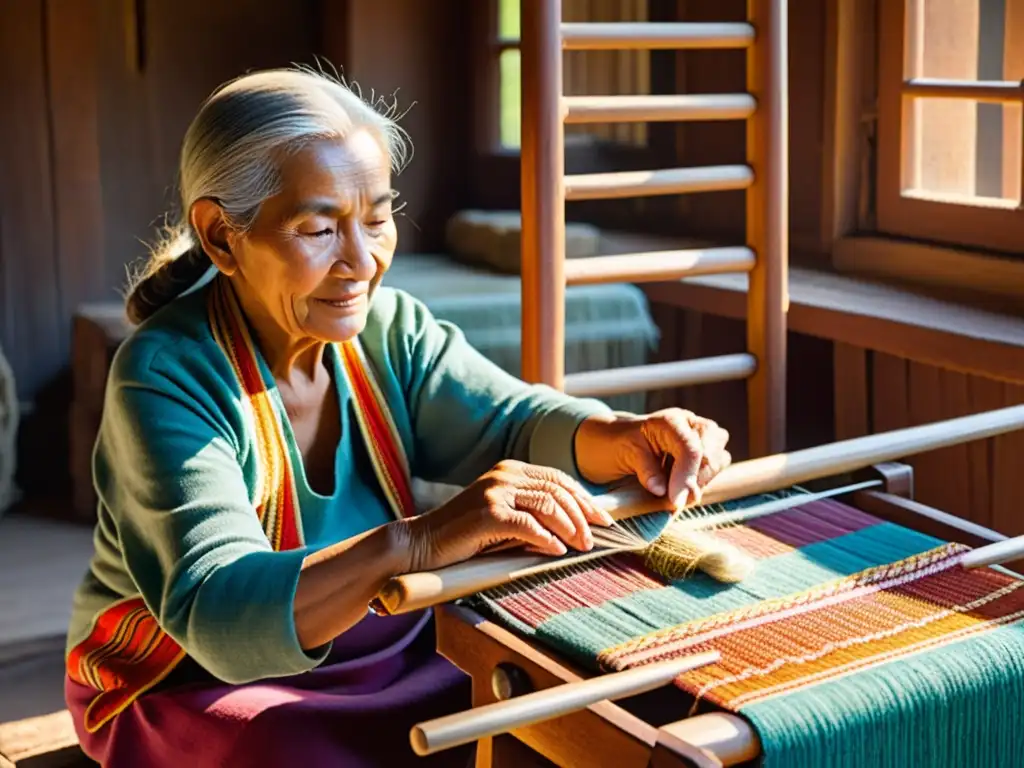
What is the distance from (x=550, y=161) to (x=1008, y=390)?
70cm

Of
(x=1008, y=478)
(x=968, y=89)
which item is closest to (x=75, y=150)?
(x=968, y=89)

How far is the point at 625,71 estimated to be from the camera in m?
3.24

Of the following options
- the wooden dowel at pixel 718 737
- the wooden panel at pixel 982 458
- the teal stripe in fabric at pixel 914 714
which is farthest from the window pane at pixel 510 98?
the wooden dowel at pixel 718 737

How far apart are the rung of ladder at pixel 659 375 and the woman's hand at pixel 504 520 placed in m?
0.79

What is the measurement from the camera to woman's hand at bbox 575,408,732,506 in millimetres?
1360

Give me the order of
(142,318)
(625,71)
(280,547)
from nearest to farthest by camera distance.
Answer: (280,547) < (142,318) < (625,71)

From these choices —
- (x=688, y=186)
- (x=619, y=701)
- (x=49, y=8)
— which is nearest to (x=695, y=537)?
(x=619, y=701)

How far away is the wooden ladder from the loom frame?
642 millimetres

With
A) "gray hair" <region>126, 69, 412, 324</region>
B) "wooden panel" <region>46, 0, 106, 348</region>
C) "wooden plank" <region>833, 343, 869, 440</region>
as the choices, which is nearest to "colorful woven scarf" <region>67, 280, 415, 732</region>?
"gray hair" <region>126, 69, 412, 324</region>

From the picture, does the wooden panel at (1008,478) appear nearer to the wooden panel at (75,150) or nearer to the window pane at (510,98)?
the window pane at (510,98)

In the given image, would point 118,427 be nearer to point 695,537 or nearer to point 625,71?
point 695,537

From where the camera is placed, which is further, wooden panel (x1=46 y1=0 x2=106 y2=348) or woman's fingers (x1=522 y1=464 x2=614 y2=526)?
wooden panel (x1=46 y1=0 x2=106 y2=348)

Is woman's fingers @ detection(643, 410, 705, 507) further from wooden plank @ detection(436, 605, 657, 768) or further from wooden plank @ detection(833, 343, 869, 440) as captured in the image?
wooden plank @ detection(833, 343, 869, 440)

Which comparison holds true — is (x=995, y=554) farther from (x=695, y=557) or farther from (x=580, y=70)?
(x=580, y=70)
